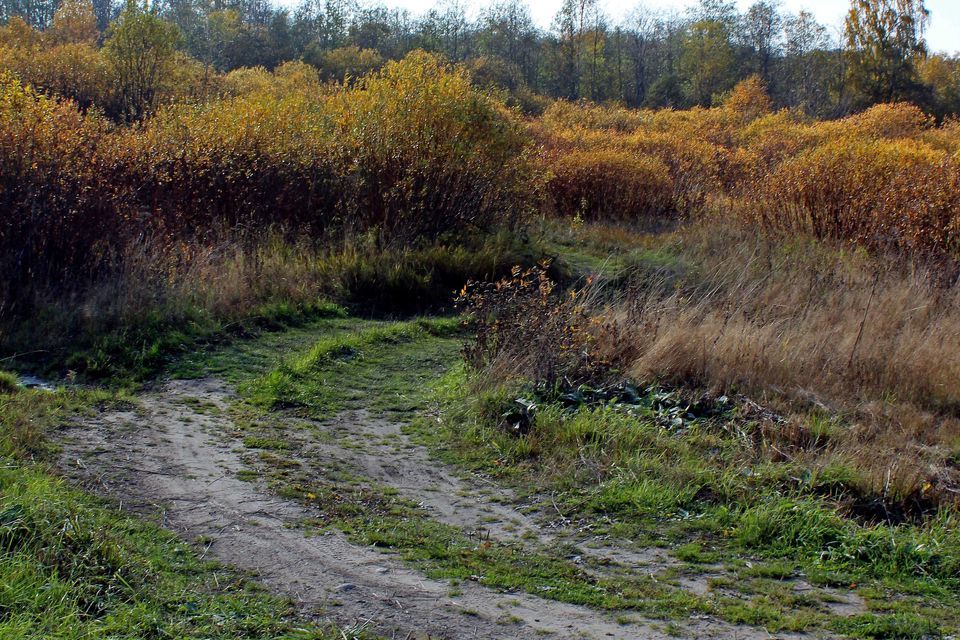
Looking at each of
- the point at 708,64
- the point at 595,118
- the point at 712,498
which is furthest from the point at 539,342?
the point at 708,64

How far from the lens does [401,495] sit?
5160mm

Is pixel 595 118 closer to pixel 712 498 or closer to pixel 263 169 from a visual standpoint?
pixel 263 169

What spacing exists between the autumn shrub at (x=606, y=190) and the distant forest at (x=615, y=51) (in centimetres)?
2959

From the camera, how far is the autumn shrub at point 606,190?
63.0 feet

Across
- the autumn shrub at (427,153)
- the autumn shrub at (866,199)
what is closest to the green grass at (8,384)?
the autumn shrub at (427,153)

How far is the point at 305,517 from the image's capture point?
465cm

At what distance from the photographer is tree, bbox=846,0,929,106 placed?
49625mm

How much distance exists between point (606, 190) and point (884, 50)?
3921 centimetres

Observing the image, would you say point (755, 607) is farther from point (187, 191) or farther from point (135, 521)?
point (187, 191)

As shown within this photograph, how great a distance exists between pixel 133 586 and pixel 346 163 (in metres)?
10.5

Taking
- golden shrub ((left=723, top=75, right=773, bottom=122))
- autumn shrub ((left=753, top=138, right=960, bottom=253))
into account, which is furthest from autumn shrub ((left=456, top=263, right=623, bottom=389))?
golden shrub ((left=723, top=75, right=773, bottom=122))

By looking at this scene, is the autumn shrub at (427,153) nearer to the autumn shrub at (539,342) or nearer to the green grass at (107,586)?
the autumn shrub at (539,342)

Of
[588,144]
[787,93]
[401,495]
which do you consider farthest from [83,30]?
[401,495]

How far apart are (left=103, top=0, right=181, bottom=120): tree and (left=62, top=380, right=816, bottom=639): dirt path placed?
1061 inches
